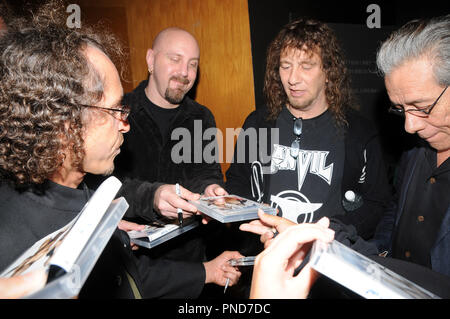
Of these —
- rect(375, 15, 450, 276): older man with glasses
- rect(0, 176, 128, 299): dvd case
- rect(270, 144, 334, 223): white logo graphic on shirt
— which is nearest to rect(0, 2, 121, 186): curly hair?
rect(0, 176, 128, 299): dvd case

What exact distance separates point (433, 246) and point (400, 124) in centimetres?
294

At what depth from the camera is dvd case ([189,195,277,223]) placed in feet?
5.65

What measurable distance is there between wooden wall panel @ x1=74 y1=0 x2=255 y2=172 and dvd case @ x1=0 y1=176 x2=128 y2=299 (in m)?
3.00

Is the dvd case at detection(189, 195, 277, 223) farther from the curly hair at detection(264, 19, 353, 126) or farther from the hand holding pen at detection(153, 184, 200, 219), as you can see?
the curly hair at detection(264, 19, 353, 126)

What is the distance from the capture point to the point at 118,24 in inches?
177

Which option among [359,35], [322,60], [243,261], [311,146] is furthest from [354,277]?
[359,35]

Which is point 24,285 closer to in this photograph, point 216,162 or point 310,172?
point 310,172

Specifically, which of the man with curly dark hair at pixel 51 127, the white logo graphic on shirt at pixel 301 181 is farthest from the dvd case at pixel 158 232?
the white logo graphic on shirt at pixel 301 181

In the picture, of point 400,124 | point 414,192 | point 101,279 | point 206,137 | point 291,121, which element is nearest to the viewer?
point 101,279

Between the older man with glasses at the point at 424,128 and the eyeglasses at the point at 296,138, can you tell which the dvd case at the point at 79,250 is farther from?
the eyeglasses at the point at 296,138

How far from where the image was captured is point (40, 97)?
1.19 meters

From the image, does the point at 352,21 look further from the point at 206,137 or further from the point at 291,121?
the point at 206,137
